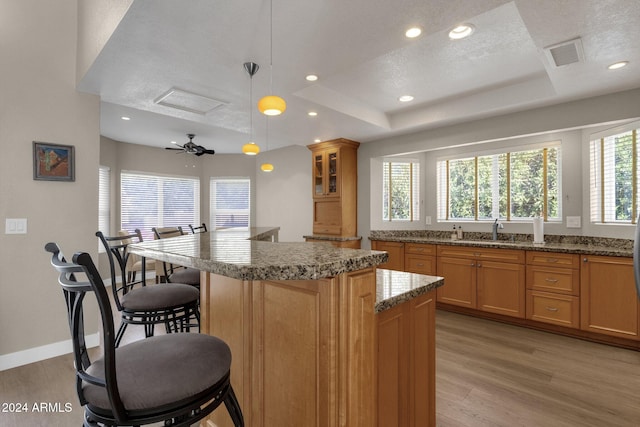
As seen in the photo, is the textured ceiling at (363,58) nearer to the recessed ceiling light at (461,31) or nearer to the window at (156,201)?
the recessed ceiling light at (461,31)

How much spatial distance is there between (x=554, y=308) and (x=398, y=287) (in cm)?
290

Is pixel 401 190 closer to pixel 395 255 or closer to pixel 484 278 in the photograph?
pixel 395 255

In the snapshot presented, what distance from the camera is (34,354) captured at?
2723 mm

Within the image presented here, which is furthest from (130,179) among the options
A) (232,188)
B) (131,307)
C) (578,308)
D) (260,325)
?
(578,308)

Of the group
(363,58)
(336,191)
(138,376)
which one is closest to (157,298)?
(138,376)

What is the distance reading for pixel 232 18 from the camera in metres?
1.91

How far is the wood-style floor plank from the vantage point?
6.52ft

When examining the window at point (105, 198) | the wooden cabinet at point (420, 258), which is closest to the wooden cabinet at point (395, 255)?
the wooden cabinet at point (420, 258)

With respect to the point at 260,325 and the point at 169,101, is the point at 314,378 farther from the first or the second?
the point at 169,101

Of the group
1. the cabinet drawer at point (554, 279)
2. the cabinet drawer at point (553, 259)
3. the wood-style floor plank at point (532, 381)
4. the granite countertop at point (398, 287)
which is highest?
the granite countertop at point (398, 287)

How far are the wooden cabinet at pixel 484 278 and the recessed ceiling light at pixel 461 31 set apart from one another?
2477 mm

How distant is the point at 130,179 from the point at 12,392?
479 cm

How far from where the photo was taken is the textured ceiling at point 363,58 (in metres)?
1.86

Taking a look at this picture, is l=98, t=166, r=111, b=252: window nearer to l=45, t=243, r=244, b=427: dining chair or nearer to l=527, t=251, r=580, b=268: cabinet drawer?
l=45, t=243, r=244, b=427: dining chair
